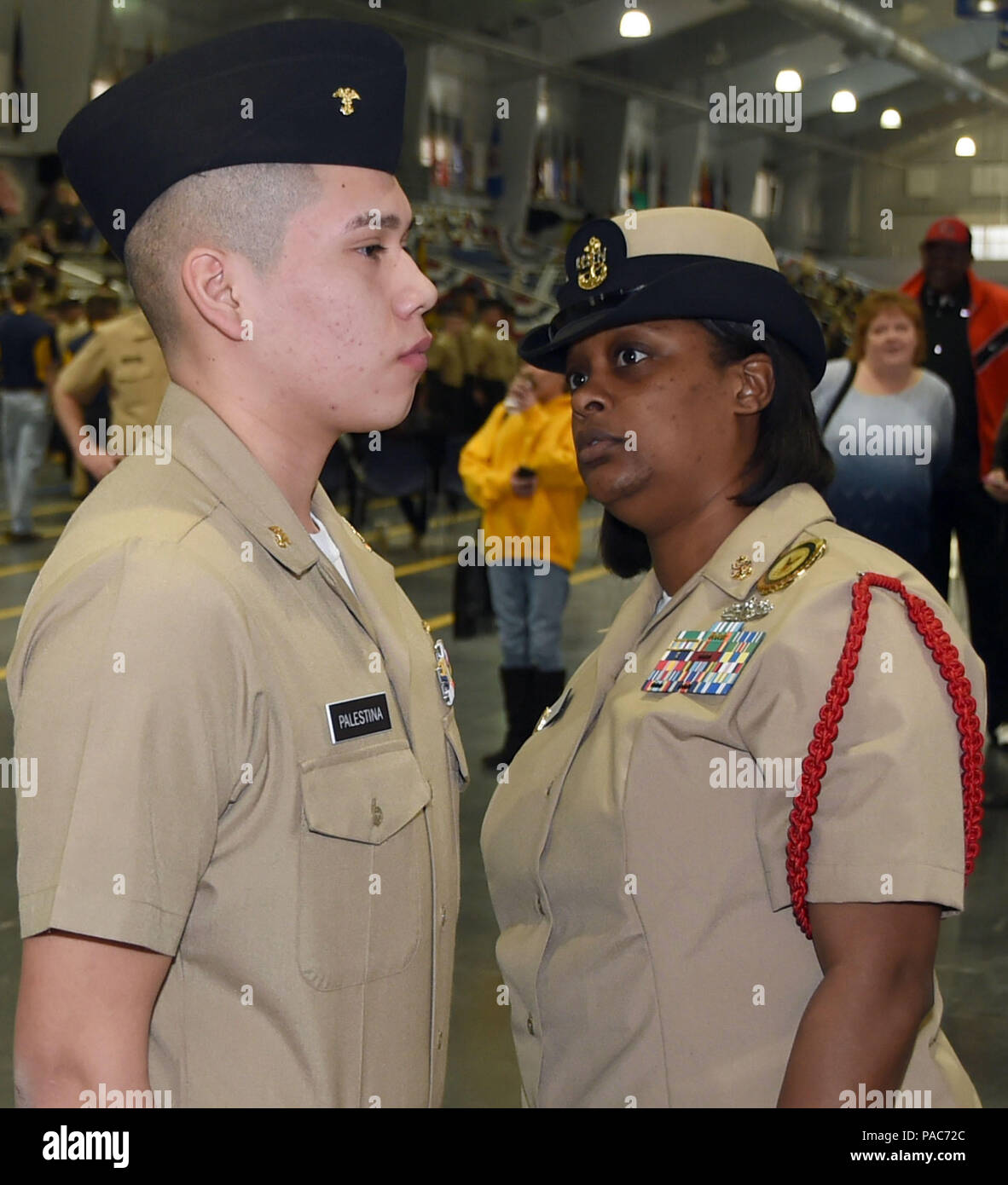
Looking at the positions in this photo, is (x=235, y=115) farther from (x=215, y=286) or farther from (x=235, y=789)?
(x=235, y=789)

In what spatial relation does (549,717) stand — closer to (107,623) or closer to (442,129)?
(107,623)

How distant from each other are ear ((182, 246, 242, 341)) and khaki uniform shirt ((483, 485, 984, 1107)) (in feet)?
2.02

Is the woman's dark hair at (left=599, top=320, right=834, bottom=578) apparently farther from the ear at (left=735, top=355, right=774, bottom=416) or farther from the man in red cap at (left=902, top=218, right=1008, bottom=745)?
the man in red cap at (left=902, top=218, right=1008, bottom=745)

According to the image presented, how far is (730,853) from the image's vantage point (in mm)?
1459

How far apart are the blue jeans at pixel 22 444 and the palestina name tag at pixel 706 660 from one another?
384 inches

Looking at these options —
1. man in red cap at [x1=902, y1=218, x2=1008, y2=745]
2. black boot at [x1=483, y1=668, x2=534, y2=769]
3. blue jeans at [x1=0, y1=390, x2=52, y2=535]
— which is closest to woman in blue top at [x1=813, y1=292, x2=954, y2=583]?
man in red cap at [x1=902, y1=218, x2=1008, y2=745]

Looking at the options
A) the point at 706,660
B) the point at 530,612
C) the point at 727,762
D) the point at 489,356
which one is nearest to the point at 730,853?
the point at 727,762

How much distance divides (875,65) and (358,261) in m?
20.9

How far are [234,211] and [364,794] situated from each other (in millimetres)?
532

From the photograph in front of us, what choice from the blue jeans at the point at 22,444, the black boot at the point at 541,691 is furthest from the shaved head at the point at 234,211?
the blue jeans at the point at 22,444

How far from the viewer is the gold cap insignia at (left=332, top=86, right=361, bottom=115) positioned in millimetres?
1298

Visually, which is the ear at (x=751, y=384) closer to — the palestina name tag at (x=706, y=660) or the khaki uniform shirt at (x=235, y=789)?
the palestina name tag at (x=706, y=660)

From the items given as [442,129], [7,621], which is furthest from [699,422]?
[442,129]
